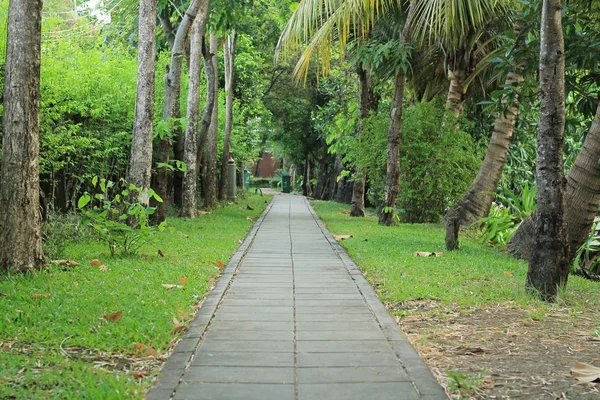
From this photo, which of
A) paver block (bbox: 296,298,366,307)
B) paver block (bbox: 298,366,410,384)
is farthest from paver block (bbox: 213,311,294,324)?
paver block (bbox: 298,366,410,384)

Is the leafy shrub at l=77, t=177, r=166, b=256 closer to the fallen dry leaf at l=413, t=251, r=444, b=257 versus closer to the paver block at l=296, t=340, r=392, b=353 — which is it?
the fallen dry leaf at l=413, t=251, r=444, b=257

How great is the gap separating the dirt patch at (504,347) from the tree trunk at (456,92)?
10742 millimetres

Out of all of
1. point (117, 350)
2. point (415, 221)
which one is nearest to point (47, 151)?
point (117, 350)

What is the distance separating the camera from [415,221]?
58.5 feet

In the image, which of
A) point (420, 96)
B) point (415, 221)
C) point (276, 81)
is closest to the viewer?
point (415, 221)

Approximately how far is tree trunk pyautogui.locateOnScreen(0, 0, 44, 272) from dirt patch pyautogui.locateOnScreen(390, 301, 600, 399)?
4084 mm

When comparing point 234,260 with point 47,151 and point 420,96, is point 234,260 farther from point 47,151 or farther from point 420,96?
point 420,96

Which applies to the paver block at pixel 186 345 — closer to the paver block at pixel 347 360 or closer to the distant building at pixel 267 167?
the paver block at pixel 347 360

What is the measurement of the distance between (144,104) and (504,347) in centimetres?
812

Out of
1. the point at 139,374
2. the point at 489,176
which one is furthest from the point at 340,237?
the point at 139,374

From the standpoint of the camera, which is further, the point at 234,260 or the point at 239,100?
the point at 239,100

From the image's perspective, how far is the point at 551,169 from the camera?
6883 mm

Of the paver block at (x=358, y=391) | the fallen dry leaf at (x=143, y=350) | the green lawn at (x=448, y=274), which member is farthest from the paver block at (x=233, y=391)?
the green lawn at (x=448, y=274)

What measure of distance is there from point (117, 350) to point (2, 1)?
9591mm
